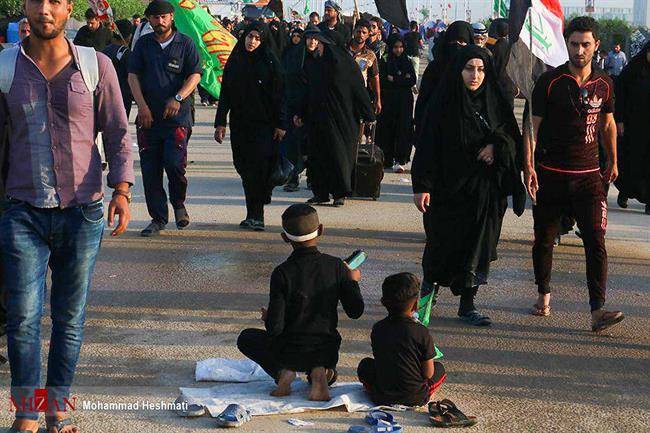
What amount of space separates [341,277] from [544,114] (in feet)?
7.18

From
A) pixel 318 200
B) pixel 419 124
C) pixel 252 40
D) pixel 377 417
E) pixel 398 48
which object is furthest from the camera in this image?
pixel 398 48

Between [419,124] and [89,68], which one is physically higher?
[89,68]

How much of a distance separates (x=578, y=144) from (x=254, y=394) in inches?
105

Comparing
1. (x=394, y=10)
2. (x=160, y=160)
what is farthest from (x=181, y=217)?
(x=394, y=10)

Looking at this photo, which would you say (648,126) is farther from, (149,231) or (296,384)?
(296,384)

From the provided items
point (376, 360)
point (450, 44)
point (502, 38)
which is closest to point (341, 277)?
point (376, 360)

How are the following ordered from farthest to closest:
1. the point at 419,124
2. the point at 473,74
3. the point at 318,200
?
the point at 318,200, the point at 419,124, the point at 473,74

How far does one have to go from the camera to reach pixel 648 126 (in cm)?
1009

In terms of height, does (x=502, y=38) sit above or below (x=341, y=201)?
above

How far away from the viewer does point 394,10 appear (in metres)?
10.3

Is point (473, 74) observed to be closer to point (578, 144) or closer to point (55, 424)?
point (578, 144)

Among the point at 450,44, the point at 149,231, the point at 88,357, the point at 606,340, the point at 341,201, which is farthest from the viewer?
the point at 341,201

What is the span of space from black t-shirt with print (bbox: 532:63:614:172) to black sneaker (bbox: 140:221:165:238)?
394 centimetres

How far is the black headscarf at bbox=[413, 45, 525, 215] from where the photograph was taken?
704 centimetres
